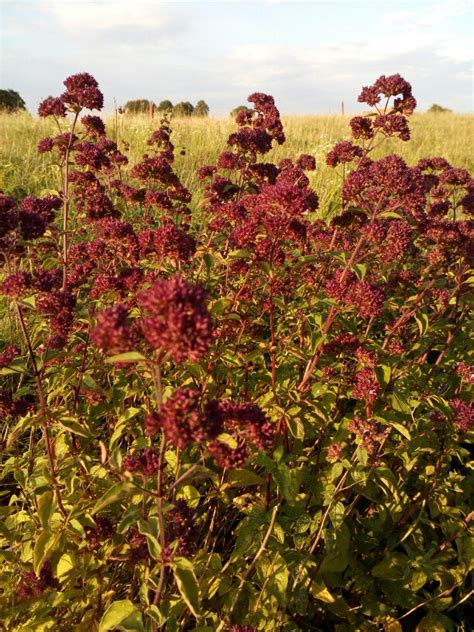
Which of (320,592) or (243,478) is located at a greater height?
(243,478)

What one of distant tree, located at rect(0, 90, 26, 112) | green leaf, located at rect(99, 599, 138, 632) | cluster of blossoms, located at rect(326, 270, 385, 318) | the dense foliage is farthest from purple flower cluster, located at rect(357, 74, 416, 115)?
distant tree, located at rect(0, 90, 26, 112)

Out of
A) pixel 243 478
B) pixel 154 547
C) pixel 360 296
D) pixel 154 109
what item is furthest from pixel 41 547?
pixel 154 109

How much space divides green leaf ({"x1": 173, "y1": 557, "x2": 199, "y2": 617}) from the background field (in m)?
5.10

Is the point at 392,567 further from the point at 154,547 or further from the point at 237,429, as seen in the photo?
the point at 154,547

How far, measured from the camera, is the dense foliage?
2135 millimetres

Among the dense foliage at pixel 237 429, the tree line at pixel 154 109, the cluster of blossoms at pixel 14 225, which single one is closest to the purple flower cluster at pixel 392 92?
the dense foliage at pixel 237 429

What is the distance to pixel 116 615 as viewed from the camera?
1.97m

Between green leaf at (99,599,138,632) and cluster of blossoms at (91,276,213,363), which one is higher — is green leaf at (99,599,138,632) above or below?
below

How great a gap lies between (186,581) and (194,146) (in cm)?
1443

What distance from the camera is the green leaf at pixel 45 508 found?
237 centimetres

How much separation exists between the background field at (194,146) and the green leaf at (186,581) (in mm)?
5103

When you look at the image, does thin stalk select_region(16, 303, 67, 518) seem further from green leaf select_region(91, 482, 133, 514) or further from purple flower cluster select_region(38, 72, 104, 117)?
purple flower cluster select_region(38, 72, 104, 117)

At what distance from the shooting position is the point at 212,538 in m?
3.31

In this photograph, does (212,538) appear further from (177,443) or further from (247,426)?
(177,443)
